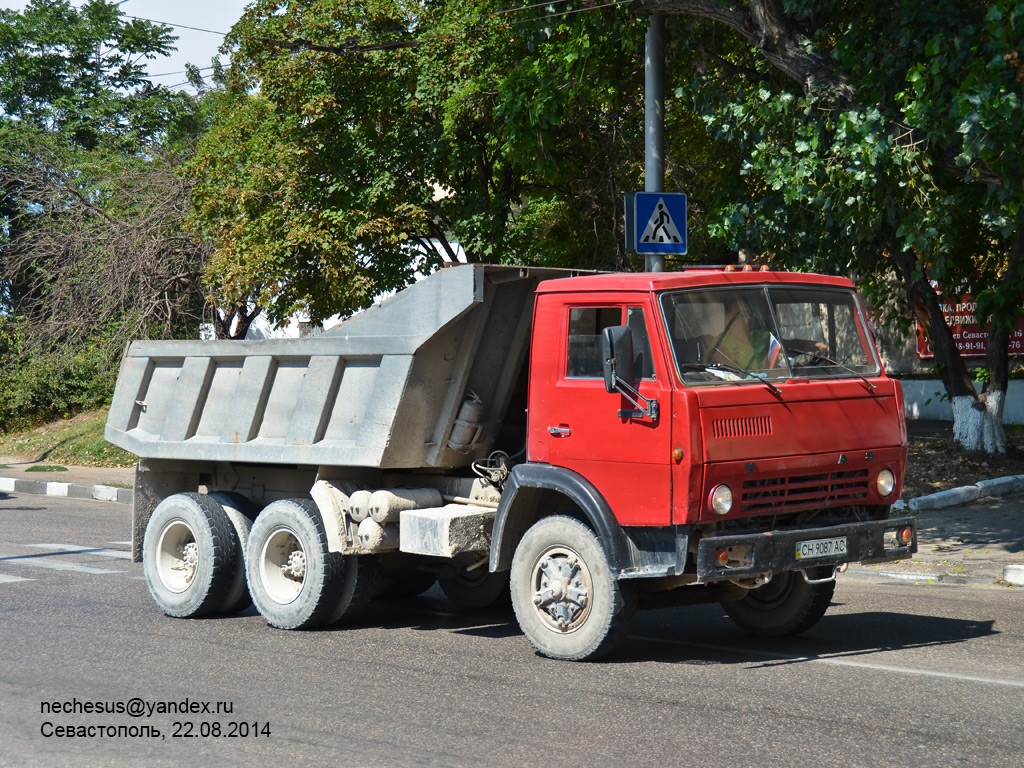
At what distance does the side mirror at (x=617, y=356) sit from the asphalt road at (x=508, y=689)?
5.34ft

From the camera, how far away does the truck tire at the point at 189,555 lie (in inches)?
336

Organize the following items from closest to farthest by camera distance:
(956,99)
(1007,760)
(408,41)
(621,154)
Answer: (1007,760)
(956,99)
(408,41)
(621,154)

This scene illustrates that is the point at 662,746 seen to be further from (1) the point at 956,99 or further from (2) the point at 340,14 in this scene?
(2) the point at 340,14

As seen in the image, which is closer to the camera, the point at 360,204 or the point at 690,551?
the point at 690,551

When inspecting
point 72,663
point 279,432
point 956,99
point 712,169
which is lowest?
point 72,663

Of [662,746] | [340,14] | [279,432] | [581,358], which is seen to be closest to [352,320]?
[279,432]

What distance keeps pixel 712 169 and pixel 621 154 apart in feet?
4.69

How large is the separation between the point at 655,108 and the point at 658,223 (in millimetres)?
1539

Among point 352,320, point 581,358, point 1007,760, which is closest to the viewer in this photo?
point 1007,760

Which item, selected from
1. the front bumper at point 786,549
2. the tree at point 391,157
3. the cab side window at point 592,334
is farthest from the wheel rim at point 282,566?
the tree at point 391,157

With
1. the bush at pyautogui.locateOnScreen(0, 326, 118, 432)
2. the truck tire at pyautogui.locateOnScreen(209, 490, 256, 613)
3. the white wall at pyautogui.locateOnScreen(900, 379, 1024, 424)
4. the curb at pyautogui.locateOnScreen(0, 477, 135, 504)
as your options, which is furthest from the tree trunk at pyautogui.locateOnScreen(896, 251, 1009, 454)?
the bush at pyautogui.locateOnScreen(0, 326, 118, 432)

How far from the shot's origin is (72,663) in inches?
273

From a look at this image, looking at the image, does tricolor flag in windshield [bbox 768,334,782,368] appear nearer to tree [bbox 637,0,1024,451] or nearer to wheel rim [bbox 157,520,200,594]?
tree [bbox 637,0,1024,451]

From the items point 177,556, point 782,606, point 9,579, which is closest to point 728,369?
point 782,606
